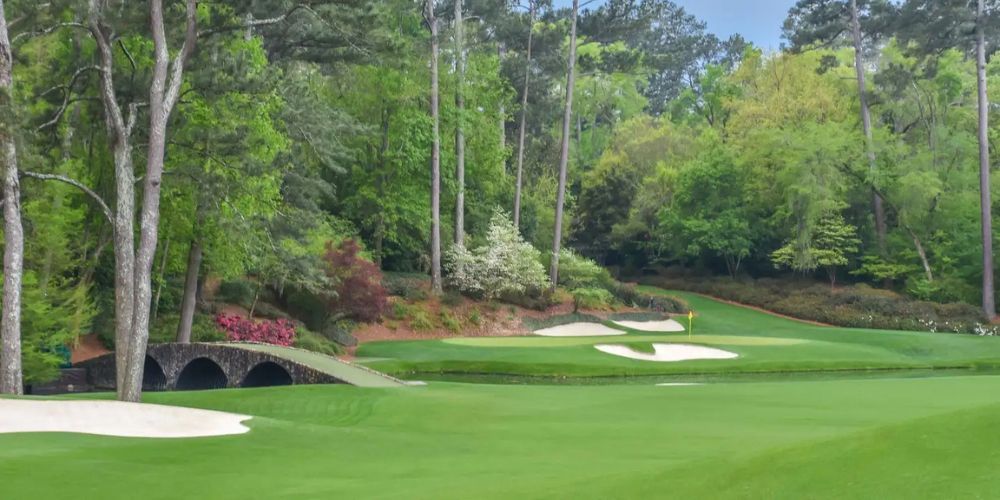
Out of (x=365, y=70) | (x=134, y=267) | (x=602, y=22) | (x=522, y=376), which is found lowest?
(x=522, y=376)

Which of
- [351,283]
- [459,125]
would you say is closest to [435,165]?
[459,125]

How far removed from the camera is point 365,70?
138 ft

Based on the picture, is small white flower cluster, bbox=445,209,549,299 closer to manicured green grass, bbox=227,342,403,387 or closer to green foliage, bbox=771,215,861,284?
green foliage, bbox=771,215,861,284

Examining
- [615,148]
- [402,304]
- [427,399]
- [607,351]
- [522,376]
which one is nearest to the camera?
[427,399]

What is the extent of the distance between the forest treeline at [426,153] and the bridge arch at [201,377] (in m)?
2.11

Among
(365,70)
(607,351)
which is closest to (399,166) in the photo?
(365,70)

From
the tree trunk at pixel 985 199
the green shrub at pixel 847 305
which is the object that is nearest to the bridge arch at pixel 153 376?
the green shrub at pixel 847 305

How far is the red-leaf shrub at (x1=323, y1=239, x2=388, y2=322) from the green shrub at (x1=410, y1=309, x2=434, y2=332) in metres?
4.09

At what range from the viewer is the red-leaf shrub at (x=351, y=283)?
3262 centimetres

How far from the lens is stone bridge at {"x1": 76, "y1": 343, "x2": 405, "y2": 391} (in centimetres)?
2136

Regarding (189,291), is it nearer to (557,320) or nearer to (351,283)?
(351,283)

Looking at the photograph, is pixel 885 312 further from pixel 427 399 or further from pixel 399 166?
pixel 427 399

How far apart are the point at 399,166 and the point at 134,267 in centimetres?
2525

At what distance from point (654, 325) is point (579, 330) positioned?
3840 millimetres
